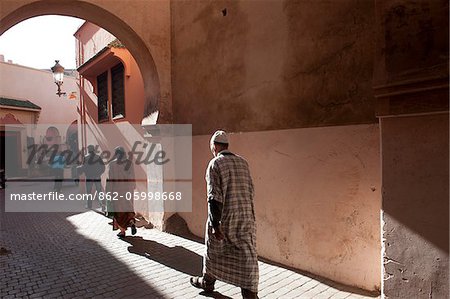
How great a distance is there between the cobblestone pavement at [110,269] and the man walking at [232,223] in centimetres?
42

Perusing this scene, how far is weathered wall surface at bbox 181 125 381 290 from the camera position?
137 inches

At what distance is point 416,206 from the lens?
2467 mm

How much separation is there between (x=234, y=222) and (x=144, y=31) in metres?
4.21

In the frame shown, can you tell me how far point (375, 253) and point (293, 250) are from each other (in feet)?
3.46

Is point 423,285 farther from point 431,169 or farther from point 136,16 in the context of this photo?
point 136,16

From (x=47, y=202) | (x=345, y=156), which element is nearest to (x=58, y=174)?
(x=47, y=202)

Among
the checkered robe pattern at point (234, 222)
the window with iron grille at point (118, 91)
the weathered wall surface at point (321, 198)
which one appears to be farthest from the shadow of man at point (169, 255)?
the window with iron grille at point (118, 91)

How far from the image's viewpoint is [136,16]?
5.95 metres

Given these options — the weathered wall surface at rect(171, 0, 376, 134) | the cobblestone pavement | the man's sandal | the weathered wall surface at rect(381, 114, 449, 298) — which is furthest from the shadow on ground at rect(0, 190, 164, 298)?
the weathered wall surface at rect(171, 0, 376, 134)

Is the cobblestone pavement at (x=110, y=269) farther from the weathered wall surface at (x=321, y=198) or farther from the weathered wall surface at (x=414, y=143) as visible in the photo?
the weathered wall surface at (x=414, y=143)

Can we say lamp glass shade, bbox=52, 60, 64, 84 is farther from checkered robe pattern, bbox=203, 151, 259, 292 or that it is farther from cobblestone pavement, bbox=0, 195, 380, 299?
checkered robe pattern, bbox=203, 151, 259, 292

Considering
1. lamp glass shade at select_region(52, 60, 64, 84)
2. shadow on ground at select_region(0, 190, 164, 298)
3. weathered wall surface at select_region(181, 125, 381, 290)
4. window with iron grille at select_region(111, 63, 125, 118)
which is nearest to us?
weathered wall surface at select_region(181, 125, 381, 290)

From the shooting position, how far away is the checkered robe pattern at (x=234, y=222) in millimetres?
3225

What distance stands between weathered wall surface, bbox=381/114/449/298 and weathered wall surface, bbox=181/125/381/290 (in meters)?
0.80
